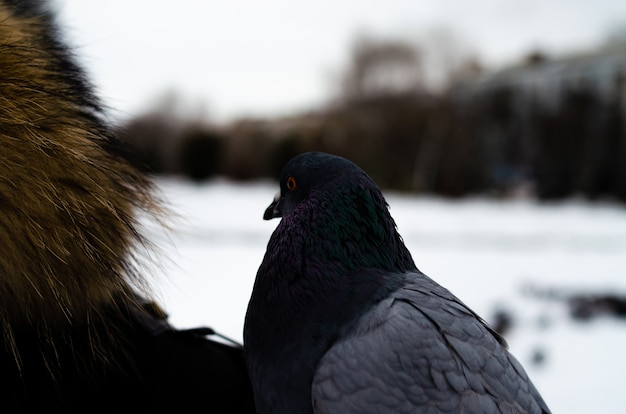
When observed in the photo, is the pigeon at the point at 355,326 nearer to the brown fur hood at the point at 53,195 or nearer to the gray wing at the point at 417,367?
the gray wing at the point at 417,367

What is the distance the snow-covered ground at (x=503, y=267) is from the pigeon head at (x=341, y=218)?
343 millimetres

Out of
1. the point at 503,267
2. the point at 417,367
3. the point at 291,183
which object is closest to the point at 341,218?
the point at 291,183

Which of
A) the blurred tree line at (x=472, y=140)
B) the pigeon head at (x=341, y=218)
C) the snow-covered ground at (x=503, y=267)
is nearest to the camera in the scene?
the pigeon head at (x=341, y=218)

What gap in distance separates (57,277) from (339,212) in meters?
0.63

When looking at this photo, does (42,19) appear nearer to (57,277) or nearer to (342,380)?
(57,277)

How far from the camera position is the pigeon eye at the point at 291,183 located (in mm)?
1375

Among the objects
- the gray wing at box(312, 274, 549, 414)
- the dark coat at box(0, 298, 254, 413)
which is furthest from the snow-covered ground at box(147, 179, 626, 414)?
the gray wing at box(312, 274, 549, 414)

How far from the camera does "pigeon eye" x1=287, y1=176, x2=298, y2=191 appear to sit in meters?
1.38

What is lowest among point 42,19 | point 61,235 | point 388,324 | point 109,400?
point 109,400

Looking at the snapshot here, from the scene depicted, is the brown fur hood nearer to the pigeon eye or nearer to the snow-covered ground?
the snow-covered ground

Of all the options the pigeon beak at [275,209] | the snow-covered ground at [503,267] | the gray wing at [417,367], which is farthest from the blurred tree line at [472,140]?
the gray wing at [417,367]

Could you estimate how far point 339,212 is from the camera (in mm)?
1285

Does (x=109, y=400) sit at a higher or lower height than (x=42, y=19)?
lower

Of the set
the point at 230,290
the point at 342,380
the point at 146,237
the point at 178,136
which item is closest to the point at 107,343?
the point at 146,237
